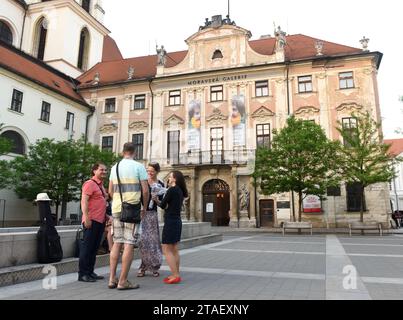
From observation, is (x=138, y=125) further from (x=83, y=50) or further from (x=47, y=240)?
(x=47, y=240)

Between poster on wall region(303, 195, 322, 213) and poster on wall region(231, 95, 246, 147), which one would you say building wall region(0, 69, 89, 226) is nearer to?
poster on wall region(231, 95, 246, 147)

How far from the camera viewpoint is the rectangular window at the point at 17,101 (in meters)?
25.1

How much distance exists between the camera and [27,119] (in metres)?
26.2

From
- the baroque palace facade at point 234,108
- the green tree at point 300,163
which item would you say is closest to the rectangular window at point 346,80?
the baroque palace facade at point 234,108

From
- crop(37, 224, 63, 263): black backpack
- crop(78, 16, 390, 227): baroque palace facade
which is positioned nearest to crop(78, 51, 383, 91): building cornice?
crop(78, 16, 390, 227): baroque palace facade

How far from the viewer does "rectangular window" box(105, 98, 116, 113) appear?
33722 millimetres

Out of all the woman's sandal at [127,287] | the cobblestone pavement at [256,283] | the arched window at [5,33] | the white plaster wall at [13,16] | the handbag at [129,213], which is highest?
the white plaster wall at [13,16]

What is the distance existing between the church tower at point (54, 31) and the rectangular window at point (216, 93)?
1693 centimetres

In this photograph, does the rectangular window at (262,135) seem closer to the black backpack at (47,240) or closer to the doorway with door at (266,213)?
the doorway with door at (266,213)

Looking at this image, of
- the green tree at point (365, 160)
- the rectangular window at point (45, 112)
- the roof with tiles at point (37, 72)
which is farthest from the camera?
the rectangular window at point (45, 112)

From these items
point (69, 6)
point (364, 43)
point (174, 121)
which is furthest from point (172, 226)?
point (69, 6)

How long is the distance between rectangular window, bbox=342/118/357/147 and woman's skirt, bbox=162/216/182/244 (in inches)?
812

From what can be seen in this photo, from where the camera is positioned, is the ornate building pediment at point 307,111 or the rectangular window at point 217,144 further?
the rectangular window at point 217,144
